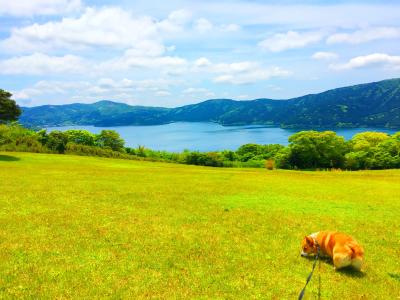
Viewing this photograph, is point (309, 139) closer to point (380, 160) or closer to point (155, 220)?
point (380, 160)

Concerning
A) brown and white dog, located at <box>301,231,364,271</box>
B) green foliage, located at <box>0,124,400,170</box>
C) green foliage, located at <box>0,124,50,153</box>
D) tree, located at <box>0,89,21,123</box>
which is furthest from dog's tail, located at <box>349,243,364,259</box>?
green foliage, located at <box>0,124,50,153</box>

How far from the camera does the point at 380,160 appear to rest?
9725cm

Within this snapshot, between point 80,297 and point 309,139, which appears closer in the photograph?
point 80,297

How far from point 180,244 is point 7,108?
45549 mm

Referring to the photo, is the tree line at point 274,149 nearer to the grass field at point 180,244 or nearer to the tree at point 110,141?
the tree at point 110,141

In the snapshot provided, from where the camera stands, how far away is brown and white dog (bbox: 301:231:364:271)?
35.0 ft

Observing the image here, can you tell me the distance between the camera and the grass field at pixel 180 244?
9.35 metres

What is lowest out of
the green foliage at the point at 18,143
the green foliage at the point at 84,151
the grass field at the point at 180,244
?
the grass field at the point at 180,244

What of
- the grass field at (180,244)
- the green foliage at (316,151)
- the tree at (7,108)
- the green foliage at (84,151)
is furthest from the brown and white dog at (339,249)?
the green foliage at (316,151)

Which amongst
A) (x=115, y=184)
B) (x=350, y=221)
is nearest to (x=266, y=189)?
(x=350, y=221)

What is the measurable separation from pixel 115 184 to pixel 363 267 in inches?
824

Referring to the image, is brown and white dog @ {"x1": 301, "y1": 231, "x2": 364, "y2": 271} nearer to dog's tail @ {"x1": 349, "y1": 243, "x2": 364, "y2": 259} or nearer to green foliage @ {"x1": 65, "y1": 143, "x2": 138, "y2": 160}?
dog's tail @ {"x1": 349, "y1": 243, "x2": 364, "y2": 259}

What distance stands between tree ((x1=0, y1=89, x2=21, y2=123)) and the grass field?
99.6 ft

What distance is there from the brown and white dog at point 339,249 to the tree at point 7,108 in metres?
49.1
